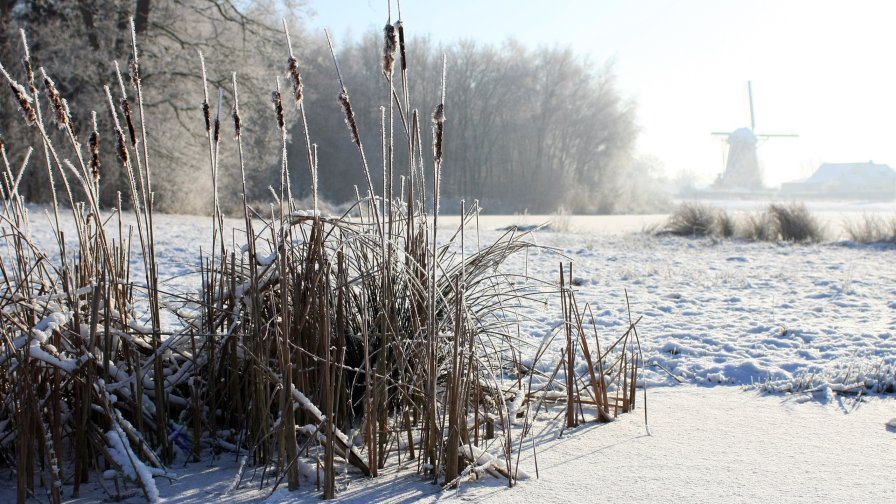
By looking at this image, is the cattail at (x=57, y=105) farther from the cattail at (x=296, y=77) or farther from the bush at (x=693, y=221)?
the bush at (x=693, y=221)

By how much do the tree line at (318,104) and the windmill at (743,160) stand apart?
36.6ft

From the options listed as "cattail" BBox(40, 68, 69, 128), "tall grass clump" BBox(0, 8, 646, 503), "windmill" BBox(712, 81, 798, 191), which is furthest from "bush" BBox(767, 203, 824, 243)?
"windmill" BBox(712, 81, 798, 191)

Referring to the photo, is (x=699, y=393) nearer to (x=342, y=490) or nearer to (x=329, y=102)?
(x=342, y=490)

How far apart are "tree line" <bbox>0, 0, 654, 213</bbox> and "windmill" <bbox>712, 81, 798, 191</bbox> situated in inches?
439

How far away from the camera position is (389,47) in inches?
58.2

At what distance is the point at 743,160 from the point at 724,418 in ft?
184

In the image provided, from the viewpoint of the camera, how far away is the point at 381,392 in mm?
1766

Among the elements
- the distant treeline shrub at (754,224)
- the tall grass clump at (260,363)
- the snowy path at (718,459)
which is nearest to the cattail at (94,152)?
the tall grass clump at (260,363)

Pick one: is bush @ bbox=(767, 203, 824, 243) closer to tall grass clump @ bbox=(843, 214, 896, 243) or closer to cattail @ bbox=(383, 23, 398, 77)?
tall grass clump @ bbox=(843, 214, 896, 243)

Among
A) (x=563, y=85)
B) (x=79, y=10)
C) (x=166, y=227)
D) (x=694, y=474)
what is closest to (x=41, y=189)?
(x=79, y=10)

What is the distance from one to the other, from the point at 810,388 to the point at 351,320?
5.34 feet

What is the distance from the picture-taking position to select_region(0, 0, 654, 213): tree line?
13000 mm

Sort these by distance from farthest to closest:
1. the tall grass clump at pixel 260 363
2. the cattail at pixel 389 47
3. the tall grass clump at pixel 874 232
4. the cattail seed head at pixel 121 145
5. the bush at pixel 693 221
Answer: the bush at pixel 693 221
the tall grass clump at pixel 874 232
the cattail seed head at pixel 121 145
the tall grass clump at pixel 260 363
the cattail at pixel 389 47

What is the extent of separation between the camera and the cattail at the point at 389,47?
148 centimetres
